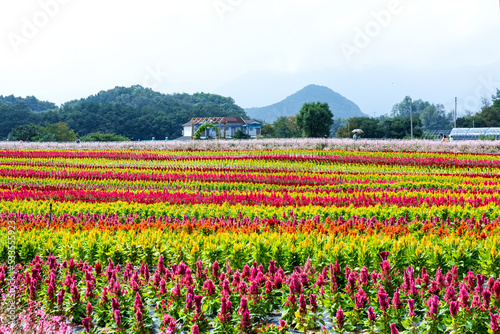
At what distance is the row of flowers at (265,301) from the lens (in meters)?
4.39

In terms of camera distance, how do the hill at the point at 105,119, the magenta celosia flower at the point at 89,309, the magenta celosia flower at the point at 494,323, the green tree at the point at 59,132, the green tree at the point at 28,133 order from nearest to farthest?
the magenta celosia flower at the point at 494,323
the magenta celosia flower at the point at 89,309
the green tree at the point at 28,133
the green tree at the point at 59,132
the hill at the point at 105,119

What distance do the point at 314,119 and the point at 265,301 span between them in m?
61.8

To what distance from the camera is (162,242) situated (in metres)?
6.67

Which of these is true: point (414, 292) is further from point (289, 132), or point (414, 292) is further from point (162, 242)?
point (289, 132)

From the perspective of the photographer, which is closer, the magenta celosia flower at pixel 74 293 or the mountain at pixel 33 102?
the magenta celosia flower at pixel 74 293

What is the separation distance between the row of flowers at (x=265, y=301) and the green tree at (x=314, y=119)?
60.6 metres

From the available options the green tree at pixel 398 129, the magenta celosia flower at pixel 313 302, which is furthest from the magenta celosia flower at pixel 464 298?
the green tree at pixel 398 129

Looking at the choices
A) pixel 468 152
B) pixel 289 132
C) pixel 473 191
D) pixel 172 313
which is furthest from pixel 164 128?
pixel 172 313

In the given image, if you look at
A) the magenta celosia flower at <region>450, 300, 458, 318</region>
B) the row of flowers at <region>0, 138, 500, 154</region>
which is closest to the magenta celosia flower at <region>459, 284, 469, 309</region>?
the magenta celosia flower at <region>450, 300, 458, 318</region>

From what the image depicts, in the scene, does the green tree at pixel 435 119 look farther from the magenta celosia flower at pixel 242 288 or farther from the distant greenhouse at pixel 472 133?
the magenta celosia flower at pixel 242 288

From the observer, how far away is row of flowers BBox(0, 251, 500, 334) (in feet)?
14.4

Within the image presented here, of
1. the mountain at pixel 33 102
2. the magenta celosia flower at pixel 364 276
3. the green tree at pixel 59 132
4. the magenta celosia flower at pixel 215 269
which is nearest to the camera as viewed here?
the magenta celosia flower at pixel 364 276

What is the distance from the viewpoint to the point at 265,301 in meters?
4.89

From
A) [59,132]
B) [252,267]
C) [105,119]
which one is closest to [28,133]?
[59,132]
